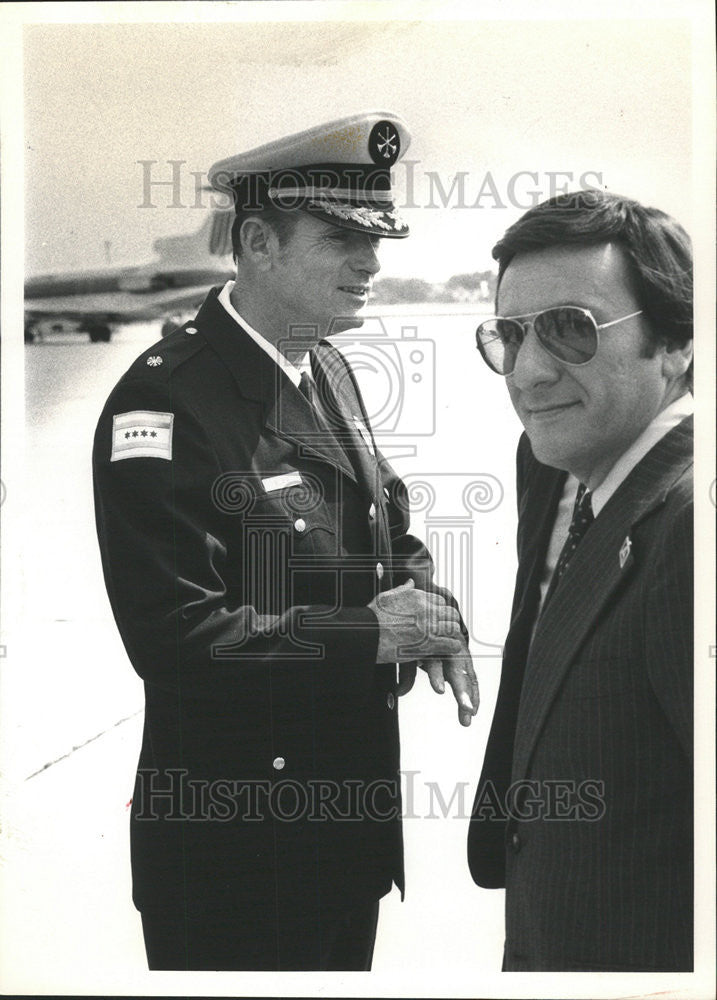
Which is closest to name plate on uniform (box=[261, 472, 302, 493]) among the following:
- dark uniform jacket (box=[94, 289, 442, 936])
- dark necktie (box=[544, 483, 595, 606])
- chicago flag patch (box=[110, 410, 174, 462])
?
dark uniform jacket (box=[94, 289, 442, 936])

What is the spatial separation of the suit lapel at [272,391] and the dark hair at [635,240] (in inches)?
27.0

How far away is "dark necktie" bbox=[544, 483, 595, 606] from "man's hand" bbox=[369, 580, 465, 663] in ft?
0.97

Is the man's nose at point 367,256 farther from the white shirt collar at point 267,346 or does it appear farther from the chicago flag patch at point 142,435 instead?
the chicago flag patch at point 142,435

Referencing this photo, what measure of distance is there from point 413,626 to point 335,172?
130cm

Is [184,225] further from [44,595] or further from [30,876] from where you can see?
[30,876]

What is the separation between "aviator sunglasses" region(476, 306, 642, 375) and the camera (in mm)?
3178

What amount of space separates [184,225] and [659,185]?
4.48 feet

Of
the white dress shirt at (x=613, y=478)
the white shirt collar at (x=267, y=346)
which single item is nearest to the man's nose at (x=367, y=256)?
the white shirt collar at (x=267, y=346)

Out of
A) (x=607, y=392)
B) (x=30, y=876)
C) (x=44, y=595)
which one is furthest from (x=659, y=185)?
(x=30, y=876)

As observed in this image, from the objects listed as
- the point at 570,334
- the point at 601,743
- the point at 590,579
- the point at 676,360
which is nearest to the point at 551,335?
the point at 570,334

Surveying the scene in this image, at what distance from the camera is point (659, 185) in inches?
130

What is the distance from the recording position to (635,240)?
3.27 metres

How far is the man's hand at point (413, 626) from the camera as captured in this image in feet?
10.7

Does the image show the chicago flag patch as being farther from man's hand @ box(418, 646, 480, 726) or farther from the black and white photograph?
man's hand @ box(418, 646, 480, 726)
